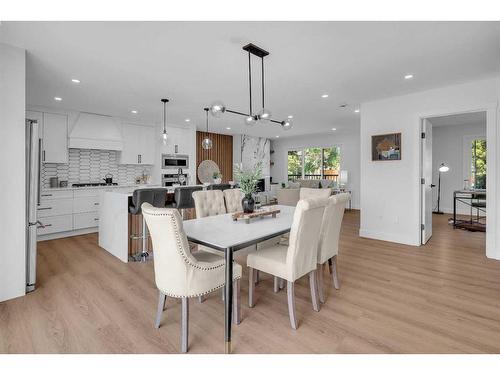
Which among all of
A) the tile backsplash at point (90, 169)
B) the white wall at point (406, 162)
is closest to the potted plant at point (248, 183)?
the white wall at point (406, 162)

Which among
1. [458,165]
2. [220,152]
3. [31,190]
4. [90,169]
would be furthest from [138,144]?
[458,165]

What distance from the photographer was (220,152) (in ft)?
26.8

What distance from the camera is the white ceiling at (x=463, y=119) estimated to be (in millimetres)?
5533

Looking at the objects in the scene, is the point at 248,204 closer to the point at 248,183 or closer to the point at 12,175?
the point at 248,183

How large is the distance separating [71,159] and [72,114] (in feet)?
2.91

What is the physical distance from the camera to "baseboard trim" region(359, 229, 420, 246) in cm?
417

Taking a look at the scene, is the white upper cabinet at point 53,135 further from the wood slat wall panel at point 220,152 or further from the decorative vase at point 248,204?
the decorative vase at point 248,204

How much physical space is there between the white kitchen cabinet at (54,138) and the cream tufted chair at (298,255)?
4610 millimetres

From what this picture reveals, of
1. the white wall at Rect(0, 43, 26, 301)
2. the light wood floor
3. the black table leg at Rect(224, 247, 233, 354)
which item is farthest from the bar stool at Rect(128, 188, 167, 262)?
the black table leg at Rect(224, 247, 233, 354)

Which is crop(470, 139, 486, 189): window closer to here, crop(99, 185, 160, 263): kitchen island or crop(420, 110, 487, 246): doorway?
crop(420, 110, 487, 246): doorway

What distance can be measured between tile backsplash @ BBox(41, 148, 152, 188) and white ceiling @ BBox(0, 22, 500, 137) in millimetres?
1215

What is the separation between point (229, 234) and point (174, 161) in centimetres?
492

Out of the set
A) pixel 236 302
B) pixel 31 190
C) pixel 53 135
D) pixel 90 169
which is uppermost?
pixel 53 135
